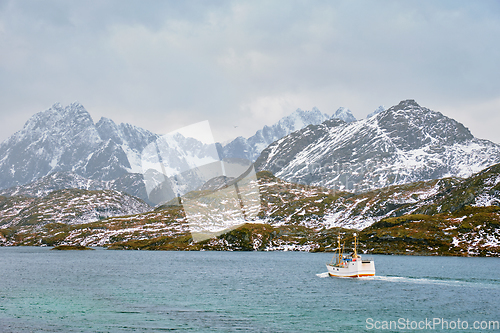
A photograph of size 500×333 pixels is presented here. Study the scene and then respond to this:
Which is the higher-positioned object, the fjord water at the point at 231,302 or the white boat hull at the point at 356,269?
the fjord water at the point at 231,302

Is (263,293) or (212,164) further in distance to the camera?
(263,293)

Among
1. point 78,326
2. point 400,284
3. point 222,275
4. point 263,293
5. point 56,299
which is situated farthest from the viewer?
point 222,275

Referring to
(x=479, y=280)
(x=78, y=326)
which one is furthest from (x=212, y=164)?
(x=479, y=280)

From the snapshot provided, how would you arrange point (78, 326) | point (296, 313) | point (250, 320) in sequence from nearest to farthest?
point (78, 326) < point (250, 320) < point (296, 313)

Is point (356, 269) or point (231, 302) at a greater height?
point (231, 302)

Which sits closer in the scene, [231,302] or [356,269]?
[231,302]

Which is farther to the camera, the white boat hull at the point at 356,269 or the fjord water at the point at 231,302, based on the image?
Answer: the white boat hull at the point at 356,269

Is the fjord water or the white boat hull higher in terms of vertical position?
the fjord water

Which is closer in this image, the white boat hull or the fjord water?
the fjord water

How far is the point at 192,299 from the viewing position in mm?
75250

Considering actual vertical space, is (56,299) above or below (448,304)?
above

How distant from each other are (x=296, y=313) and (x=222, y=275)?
183 ft

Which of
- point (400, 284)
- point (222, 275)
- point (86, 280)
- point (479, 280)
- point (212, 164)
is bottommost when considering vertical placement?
point (479, 280)

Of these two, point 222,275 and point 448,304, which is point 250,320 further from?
point 222,275
